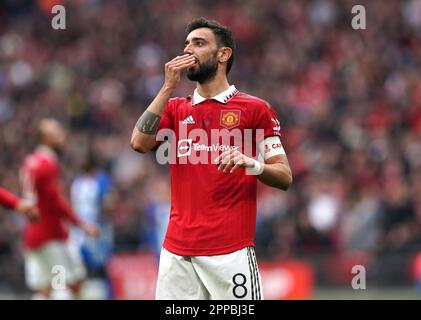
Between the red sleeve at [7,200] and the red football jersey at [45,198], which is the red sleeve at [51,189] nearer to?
the red football jersey at [45,198]

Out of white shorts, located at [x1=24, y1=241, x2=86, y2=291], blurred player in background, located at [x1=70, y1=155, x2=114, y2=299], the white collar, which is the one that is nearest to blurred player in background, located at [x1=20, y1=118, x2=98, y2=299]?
white shorts, located at [x1=24, y1=241, x2=86, y2=291]

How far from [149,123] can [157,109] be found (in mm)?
109

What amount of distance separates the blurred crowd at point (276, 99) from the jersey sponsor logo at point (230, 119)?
863cm

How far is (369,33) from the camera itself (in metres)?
20.9

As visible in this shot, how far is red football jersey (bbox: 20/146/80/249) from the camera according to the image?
11.7 m

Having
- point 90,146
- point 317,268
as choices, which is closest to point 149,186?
point 90,146

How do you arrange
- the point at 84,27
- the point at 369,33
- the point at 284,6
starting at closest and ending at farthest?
the point at 369,33 < the point at 284,6 < the point at 84,27

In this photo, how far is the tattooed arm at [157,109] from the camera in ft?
22.4

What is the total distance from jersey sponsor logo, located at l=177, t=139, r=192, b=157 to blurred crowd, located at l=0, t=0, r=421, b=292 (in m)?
8.68

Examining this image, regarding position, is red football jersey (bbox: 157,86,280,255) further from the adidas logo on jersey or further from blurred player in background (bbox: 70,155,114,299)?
blurred player in background (bbox: 70,155,114,299)

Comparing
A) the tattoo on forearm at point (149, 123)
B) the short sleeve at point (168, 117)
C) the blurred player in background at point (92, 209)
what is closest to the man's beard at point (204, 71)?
the short sleeve at point (168, 117)

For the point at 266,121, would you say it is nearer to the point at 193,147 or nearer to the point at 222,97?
the point at 222,97

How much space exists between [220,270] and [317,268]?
8940mm

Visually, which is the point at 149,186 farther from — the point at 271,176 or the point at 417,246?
the point at 271,176
